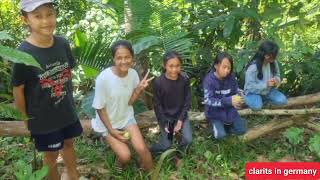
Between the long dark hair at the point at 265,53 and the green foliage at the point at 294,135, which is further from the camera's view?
the green foliage at the point at 294,135

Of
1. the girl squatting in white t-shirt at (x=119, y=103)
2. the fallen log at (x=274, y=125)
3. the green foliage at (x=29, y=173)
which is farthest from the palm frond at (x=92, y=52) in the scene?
the fallen log at (x=274, y=125)

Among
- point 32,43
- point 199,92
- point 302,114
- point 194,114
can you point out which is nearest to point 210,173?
point 194,114

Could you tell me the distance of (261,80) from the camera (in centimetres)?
422

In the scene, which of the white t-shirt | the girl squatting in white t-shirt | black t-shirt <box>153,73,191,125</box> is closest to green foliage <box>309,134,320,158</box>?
black t-shirt <box>153,73,191,125</box>

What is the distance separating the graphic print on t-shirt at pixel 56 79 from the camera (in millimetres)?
2975

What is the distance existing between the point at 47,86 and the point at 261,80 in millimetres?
2208

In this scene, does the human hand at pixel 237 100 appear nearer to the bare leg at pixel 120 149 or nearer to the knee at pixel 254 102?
the knee at pixel 254 102

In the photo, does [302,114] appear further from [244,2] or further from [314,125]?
[244,2]

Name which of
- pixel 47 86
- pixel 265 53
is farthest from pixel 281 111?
pixel 47 86

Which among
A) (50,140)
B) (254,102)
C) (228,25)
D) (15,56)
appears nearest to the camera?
(15,56)

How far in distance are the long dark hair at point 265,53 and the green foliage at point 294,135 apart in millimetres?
612

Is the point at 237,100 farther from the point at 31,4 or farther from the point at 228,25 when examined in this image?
the point at 31,4

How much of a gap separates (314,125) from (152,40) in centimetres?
199

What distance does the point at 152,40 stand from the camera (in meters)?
4.40
